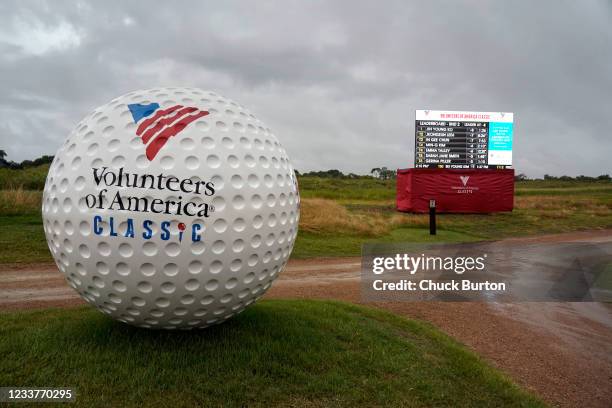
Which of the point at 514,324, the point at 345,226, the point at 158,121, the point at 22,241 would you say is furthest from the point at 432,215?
the point at 158,121

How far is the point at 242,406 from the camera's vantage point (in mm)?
4113

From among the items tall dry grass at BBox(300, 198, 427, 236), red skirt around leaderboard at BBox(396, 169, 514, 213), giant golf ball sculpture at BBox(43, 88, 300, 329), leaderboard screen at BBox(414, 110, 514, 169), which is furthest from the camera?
red skirt around leaderboard at BBox(396, 169, 514, 213)

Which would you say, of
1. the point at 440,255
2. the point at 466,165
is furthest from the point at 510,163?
the point at 440,255

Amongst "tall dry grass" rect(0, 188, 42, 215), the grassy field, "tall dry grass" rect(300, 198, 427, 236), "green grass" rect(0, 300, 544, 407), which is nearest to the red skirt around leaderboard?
the grassy field

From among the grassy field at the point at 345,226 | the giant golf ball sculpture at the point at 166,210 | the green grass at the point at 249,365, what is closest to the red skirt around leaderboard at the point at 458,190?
the grassy field at the point at 345,226

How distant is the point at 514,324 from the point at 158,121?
6.49 m

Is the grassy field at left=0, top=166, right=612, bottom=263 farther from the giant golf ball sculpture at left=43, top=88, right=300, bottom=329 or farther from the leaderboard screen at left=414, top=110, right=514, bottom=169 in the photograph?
the giant golf ball sculpture at left=43, top=88, right=300, bottom=329

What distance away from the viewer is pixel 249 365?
4.72 meters

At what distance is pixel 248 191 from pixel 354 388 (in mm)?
2213

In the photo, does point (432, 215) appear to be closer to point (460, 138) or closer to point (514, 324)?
point (460, 138)

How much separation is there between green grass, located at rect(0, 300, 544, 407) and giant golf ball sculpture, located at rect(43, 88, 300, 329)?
42 centimetres

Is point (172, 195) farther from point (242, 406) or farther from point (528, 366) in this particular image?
point (528, 366)

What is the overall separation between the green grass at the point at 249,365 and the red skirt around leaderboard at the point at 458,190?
23.6m

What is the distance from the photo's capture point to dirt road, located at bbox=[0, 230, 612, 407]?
5605mm
